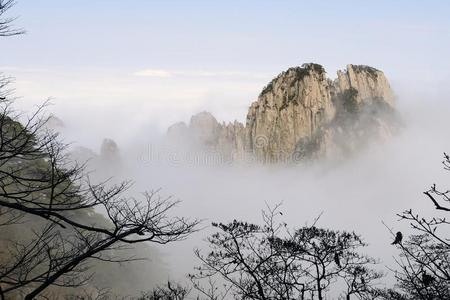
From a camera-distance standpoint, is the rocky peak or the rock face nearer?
the rock face

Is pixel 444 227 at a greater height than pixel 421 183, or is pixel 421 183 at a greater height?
pixel 421 183

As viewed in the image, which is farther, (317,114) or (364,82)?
(364,82)

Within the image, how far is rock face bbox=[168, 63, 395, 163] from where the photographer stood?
130 metres

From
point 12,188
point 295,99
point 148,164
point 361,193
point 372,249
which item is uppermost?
point 295,99

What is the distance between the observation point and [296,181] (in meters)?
139

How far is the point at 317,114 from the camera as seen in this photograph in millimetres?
131125

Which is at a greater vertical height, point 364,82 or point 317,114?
point 364,82

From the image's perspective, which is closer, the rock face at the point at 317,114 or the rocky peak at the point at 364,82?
the rock face at the point at 317,114

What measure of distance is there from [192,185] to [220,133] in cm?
1979

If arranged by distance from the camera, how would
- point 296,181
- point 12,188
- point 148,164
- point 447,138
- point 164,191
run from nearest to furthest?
point 12,188 < point 164,191 < point 296,181 < point 148,164 < point 447,138

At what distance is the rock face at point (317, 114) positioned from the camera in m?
130

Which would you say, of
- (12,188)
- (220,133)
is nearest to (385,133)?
(220,133)

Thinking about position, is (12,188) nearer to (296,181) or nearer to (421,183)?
(296,181)

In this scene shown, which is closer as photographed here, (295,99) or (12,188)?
(12,188)
